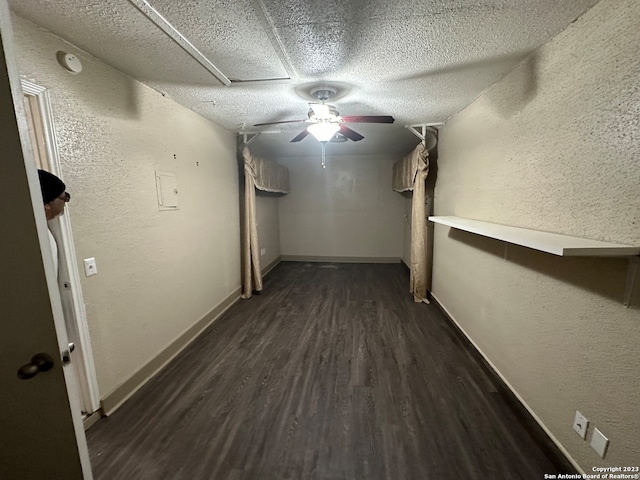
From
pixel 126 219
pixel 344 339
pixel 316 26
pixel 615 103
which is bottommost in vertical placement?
pixel 344 339

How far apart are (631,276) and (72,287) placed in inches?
107

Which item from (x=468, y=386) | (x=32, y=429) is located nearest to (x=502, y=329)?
(x=468, y=386)

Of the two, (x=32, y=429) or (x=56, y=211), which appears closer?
(x=32, y=429)

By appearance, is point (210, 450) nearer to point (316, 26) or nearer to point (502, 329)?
point (502, 329)

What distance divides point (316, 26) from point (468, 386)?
2557 mm

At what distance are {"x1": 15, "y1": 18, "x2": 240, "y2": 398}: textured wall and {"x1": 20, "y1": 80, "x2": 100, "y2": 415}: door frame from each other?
0.04 m

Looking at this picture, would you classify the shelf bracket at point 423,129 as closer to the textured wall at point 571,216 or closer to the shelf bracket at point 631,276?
the textured wall at point 571,216

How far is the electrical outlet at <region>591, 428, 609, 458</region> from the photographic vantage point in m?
1.12

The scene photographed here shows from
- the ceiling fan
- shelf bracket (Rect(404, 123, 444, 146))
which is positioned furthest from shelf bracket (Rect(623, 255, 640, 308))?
shelf bracket (Rect(404, 123, 444, 146))

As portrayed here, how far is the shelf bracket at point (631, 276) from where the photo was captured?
1.00 m

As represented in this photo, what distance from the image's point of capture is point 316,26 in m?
1.34

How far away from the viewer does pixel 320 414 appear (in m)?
1.69

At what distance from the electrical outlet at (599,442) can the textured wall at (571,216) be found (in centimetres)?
2

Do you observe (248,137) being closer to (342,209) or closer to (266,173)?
(266,173)
